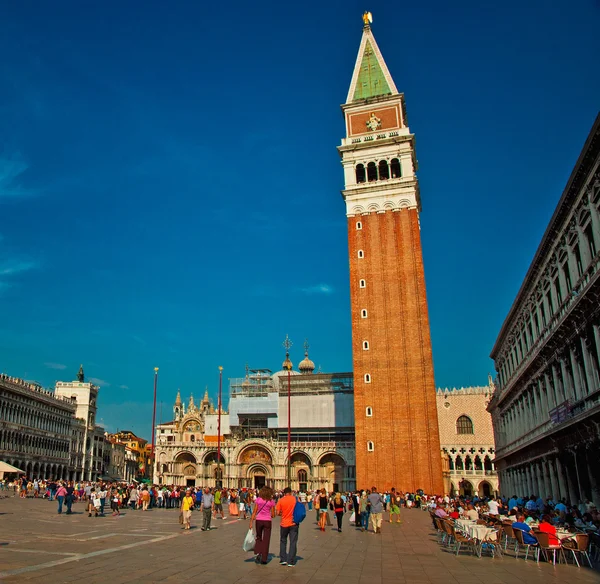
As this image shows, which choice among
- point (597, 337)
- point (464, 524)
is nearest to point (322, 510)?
point (464, 524)

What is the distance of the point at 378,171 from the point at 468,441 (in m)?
30.4

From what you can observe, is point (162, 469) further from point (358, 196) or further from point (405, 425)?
point (358, 196)

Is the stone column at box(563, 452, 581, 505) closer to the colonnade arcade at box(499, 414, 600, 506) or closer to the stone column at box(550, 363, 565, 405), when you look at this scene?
the colonnade arcade at box(499, 414, 600, 506)

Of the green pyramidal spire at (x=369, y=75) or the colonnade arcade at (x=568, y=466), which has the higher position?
the green pyramidal spire at (x=369, y=75)

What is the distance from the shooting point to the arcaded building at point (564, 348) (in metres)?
19.4

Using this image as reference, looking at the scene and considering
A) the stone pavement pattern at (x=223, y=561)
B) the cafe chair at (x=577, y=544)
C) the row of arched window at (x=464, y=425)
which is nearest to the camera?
the stone pavement pattern at (x=223, y=561)

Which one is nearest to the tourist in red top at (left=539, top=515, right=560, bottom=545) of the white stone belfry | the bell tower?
the bell tower

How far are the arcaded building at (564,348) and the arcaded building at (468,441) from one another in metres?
27.8

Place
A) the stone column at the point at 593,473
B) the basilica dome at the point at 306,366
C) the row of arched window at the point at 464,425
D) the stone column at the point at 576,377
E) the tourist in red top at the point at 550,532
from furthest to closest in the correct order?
1. the basilica dome at the point at 306,366
2. the row of arched window at the point at 464,425
3. the stone column at the point at 576,377
4. the stone column at the point at 593,473
5. the tourist in red top at the point at 550,532

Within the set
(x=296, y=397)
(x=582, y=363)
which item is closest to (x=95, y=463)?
(x=296, y=397)

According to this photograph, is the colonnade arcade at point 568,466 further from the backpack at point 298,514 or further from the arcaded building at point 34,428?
the arcaded building at point 34,428

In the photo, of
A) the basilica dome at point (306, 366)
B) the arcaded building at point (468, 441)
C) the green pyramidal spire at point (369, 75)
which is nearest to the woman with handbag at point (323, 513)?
the arcaded building at point (468, 441)

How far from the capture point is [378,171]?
57.4 metres

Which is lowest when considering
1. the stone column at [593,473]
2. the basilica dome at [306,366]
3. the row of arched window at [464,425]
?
the stone column at [593,473]
